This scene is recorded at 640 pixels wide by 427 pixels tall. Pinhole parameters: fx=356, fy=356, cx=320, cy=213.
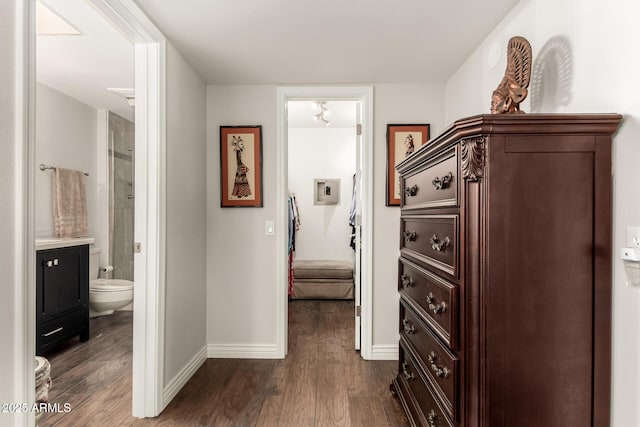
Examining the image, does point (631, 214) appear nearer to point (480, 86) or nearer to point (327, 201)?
point (480, 86)

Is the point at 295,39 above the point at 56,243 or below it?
above

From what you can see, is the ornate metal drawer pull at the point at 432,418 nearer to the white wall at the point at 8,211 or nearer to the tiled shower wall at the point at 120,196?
the white wall at the point at 8,211

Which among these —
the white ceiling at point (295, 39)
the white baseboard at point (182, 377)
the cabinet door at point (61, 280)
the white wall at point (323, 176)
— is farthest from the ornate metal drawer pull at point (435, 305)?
→ the white wall at point (323, 176)

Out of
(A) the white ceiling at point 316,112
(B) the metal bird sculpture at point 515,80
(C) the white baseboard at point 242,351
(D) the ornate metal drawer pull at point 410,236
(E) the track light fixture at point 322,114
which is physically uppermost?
(A) the white ceiling at point 316,112

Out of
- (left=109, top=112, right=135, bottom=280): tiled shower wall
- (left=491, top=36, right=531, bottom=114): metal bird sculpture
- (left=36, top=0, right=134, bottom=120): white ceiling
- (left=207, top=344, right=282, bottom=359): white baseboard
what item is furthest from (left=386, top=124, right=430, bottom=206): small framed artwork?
(left=109, top=112, right=135, bottom=280): tiled shower wall

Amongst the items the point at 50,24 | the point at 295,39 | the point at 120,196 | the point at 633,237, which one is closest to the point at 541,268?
the point at 633,237

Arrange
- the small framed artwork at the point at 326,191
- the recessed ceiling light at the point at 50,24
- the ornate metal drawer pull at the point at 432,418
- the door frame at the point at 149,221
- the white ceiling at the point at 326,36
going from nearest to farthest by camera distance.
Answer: the ornate metal drawer pull at the point at 432,418, the white ceiling at the point at 326,36, the door frame at the point at 149,221, the recessed ceiling light at the point at 50,24, the small framed artwork at the point at 326,191

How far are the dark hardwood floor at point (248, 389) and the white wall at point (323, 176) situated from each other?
2300 mm

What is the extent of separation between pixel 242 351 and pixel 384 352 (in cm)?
115

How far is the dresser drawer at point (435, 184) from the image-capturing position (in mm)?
1359

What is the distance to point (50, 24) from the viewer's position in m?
2.28

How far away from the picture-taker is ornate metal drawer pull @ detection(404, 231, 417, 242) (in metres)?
1.88

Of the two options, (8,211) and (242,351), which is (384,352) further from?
(8,211)

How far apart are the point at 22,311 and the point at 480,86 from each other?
2.52 m
